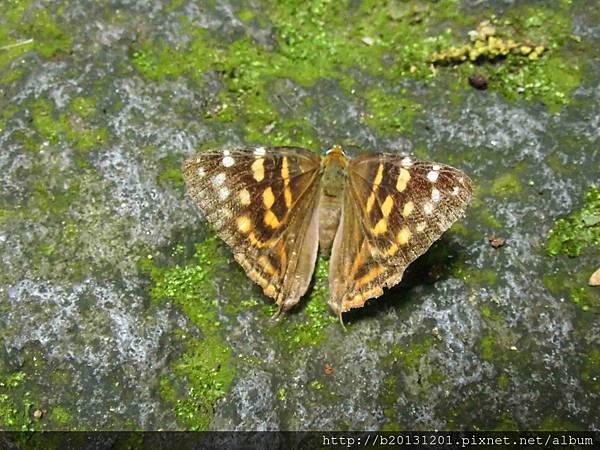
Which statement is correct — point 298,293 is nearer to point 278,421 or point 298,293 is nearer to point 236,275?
point 236,275

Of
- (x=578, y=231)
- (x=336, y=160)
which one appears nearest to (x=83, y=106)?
(x=336, y=160)

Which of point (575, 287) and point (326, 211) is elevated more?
point (326, 211)

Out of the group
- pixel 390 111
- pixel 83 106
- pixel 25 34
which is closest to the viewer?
pixel 83 106

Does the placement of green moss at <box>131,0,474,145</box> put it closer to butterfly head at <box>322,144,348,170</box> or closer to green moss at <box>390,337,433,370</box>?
butterfly head at <box>322,144,348,170</box>

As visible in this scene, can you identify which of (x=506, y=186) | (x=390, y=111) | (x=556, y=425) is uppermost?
(x=390, y=111)

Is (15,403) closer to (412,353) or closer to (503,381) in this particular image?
(412,353)

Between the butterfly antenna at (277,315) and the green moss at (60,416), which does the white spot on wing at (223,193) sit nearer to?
the butterfly antenna at (277,315)

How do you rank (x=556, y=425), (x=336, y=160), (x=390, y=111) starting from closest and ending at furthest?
1. (x=556, y=425)
2. (x=336, y=160)
3. (x=390, y=111)
